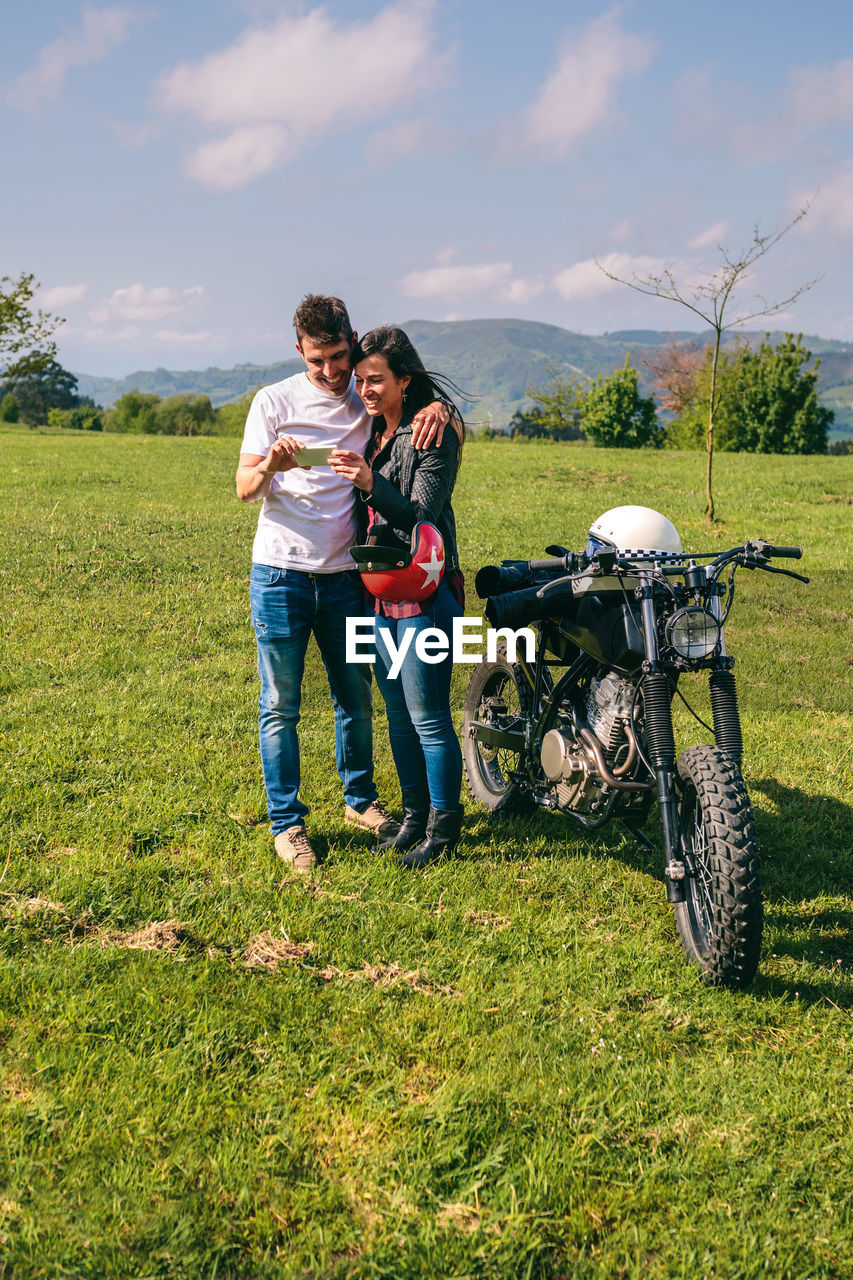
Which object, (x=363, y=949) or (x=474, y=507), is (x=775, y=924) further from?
(x=474, y=507)

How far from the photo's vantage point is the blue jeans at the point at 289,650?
413cm

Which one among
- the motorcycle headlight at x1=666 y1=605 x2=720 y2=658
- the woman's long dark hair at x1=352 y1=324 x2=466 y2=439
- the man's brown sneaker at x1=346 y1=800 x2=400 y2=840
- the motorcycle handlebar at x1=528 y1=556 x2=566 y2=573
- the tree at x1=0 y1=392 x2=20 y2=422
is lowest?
the man's brown sneaker at x1=346 y1=800 x2=400 y2=840

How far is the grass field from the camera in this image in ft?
7.80

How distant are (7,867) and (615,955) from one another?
2.68 metres

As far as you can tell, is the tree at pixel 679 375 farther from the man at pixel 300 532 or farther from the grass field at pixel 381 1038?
the man at pixel 300 532

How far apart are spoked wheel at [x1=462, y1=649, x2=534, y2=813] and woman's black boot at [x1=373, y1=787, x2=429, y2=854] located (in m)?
0.56

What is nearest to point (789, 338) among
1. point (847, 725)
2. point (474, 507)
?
point (474, 507)

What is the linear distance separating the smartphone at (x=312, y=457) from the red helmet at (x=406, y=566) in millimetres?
391

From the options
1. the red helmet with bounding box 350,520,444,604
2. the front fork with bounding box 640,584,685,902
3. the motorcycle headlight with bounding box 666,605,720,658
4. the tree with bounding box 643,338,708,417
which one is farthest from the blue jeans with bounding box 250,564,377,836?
the tree with bounding box 643,338,708,417

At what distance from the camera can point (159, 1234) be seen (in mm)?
2307

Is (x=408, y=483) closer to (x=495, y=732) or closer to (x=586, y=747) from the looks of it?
(x=586, y=747)

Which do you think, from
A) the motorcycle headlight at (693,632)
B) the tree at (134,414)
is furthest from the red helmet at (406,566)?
the tree at (134,414)

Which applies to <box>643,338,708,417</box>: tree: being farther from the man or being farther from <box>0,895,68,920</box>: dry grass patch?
<box>0,895,68,920</box>: dry grass patch

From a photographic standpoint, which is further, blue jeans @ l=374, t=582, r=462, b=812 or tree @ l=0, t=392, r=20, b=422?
tree @ l=0, t=392, r=20, b=422
